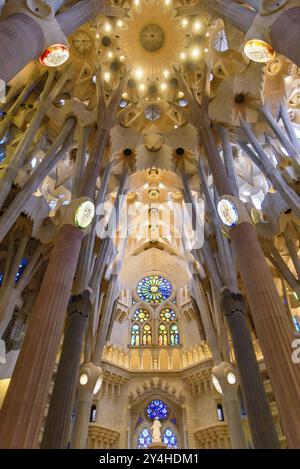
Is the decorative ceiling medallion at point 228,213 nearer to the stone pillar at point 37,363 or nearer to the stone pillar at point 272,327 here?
the stone pillar at point 272,327

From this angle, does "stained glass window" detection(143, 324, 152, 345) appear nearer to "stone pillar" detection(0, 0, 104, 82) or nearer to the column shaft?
the column shaft

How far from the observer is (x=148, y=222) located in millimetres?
25578

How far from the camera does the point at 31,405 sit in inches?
233

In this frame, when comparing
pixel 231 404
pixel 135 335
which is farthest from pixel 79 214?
pixel 135 335

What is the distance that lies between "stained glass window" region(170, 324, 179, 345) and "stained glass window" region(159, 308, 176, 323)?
0.55 metres

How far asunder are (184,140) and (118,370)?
14.4 meters

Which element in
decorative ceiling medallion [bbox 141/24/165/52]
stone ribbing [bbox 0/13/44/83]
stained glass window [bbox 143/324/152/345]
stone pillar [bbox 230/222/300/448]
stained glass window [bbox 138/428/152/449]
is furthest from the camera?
stained glass window [bbox 143/324/152/345]

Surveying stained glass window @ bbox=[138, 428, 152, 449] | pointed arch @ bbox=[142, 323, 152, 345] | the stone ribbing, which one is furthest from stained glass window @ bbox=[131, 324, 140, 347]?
the stone ribbing

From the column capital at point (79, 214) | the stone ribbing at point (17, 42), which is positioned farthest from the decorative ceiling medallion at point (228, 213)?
the stone ribbing at point (17, 42)

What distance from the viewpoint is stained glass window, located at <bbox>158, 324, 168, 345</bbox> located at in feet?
72.7

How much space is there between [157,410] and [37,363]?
15.5 m

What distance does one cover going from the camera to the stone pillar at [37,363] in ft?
18.4

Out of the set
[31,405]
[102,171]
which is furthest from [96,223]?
[31,405]
